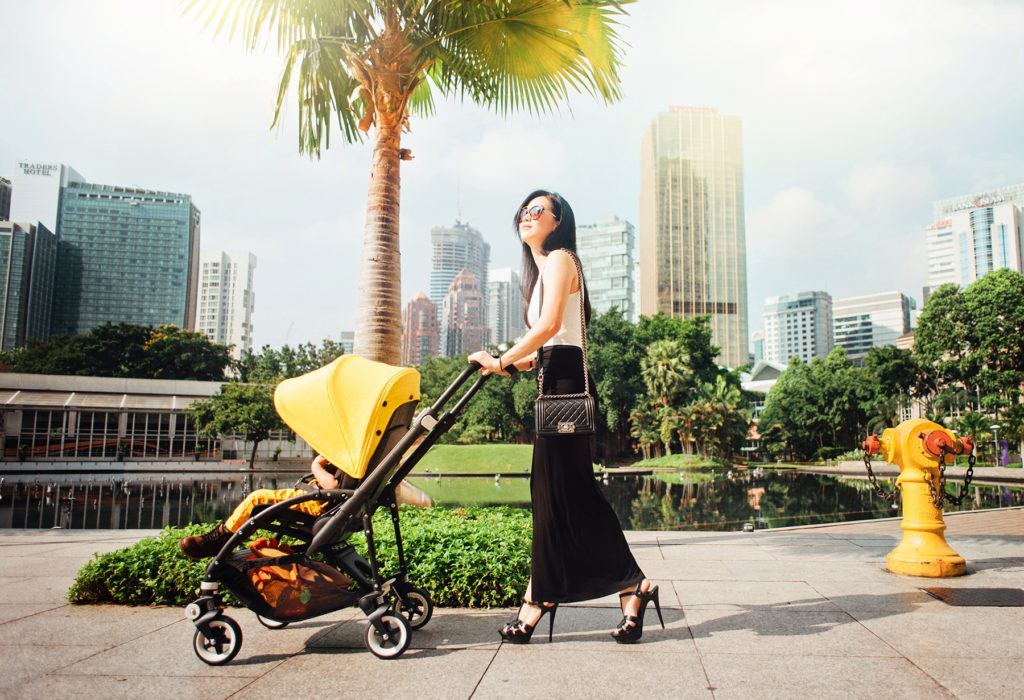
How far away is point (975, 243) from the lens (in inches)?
4336

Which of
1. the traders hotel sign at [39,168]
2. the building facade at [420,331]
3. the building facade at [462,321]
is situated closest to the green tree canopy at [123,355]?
the building facade at [420,331]

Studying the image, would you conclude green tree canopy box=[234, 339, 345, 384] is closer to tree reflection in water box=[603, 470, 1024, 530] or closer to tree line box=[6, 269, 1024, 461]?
tree line box=[6, 269, 1024, 461]

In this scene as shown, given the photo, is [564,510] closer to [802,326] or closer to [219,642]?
[219,642]

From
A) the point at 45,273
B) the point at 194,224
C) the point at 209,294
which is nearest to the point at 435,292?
the point at 209,294

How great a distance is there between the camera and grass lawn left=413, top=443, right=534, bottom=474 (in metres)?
31.0

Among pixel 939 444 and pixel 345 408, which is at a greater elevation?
pixel 345 408

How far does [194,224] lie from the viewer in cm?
9606

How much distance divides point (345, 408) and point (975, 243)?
138 m

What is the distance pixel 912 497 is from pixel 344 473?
14.0 ft

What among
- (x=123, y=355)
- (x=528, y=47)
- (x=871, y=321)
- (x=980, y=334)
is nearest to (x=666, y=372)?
(x=980, y=334)

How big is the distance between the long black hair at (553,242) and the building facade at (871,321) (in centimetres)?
17716

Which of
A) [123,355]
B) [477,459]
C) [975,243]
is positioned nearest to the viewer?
[477,459]

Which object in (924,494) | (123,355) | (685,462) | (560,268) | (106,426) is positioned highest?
(123,355)

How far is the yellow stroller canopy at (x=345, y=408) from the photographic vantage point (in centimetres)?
286
